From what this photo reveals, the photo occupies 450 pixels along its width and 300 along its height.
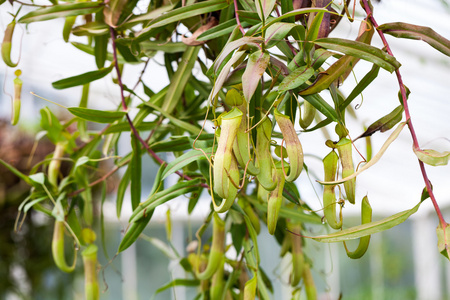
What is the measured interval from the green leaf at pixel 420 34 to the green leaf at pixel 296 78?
0.22 feet

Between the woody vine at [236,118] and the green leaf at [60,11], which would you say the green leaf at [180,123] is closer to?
the woody vine at [236,118]

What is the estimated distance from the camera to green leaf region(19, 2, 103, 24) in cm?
51

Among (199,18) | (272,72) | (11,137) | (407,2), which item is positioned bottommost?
(272,72)

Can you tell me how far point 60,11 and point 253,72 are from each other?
0.29 m

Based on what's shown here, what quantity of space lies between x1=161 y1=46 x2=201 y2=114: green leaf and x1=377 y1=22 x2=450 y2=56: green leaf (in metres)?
0.23

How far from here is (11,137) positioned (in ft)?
5.89

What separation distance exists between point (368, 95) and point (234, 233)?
2.57 meters

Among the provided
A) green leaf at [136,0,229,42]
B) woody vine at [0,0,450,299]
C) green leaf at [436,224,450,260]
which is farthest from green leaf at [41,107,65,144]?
green leaf at [436,224,450,260]

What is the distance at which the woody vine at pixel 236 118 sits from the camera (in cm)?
31

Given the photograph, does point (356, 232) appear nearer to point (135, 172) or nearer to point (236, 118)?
point (236, 118)

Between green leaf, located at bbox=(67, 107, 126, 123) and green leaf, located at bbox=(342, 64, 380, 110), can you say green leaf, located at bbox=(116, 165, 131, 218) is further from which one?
green leaf, located at bbox=(342, 64, 380, 110)

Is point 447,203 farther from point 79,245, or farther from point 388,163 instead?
point 79,245

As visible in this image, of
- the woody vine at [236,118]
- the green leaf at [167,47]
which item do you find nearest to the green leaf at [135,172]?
the woody vine at [236,118]

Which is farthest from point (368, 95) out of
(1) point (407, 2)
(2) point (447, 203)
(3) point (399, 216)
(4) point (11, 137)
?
(3) point (399, 216)
